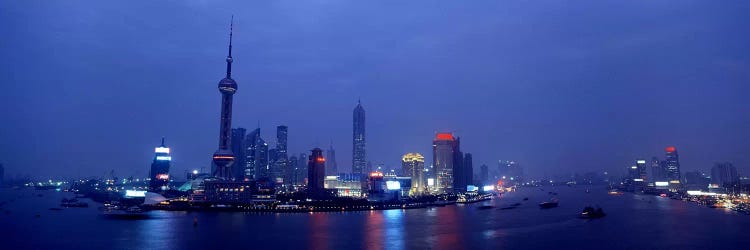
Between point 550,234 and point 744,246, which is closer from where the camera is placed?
point 744,246

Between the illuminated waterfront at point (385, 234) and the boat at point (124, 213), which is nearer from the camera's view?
the illuminated waterfront at point (385, 234)

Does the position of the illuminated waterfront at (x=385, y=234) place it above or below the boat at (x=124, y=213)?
below

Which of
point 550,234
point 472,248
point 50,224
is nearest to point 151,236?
point 50,224

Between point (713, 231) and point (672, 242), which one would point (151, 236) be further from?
point (713, 231)

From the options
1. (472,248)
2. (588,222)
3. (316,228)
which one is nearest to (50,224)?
(316,228)

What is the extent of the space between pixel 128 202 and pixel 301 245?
127926 millimetres

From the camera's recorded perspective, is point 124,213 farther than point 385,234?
Yes

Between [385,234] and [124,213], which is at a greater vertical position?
[124,213]

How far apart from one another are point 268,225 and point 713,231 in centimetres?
8949

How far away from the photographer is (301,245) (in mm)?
70688

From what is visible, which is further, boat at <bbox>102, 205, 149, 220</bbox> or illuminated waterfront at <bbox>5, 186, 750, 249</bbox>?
boat at <bbox>102, 205, 149, 220</bbox>

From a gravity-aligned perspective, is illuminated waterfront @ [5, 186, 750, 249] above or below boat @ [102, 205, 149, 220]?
below

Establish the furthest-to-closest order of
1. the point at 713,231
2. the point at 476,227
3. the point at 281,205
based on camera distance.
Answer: the point at 281,205, the point at 476,227, the point at 713,231

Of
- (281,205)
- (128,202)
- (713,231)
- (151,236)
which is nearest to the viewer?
(151,236)
